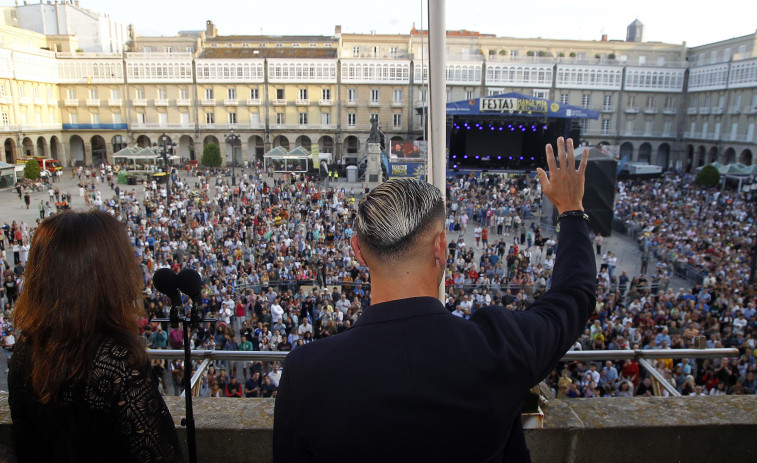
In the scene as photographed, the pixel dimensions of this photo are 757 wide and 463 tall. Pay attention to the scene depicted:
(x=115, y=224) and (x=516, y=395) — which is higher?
(x=115, y=224)

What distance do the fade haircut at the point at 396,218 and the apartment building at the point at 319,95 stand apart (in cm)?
4240

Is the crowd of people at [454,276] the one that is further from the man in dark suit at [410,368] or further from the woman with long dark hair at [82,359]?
the man in dark suit at [410,368]

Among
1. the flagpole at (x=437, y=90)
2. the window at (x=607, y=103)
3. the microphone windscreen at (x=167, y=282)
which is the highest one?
the window at (x=607, y=103)

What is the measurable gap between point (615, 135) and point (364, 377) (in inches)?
1978

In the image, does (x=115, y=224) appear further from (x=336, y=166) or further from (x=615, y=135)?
(x=615, y=135)

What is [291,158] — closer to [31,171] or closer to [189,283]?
[31,171]

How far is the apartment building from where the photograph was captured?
43188 mm

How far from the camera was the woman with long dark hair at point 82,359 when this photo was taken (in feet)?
4.21

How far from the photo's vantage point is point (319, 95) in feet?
147

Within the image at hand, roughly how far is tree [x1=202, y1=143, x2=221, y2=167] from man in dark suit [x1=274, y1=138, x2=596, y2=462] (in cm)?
4297

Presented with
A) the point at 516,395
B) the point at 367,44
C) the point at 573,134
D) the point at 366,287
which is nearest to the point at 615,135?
the point at 573,134

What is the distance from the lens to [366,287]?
12.9 meters

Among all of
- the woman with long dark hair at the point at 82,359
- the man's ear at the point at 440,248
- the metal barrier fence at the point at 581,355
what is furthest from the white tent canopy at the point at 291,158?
the man's ear at the point at 440,248

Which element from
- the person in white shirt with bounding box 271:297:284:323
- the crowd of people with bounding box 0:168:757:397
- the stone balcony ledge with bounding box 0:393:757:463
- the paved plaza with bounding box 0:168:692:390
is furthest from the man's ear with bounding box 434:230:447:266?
the person in white shirt with bounding box 271:297:284:323
